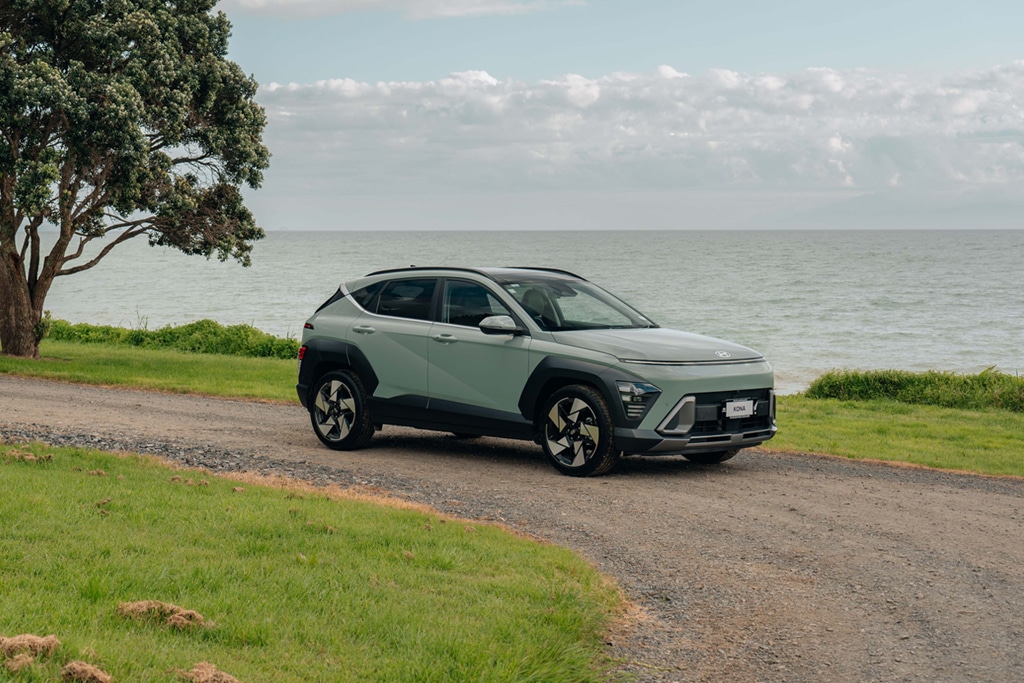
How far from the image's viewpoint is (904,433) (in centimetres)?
1549

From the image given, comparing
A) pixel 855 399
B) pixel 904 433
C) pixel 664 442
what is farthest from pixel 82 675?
pixel 855 399

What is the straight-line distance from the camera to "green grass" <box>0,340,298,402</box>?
1861cm

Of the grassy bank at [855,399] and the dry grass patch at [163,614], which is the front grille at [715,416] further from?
the dry grass patch at [163,614]

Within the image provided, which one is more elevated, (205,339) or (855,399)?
(205,339)

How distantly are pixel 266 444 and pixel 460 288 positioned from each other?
287cm

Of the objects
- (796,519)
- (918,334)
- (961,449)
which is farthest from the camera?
(918,334)

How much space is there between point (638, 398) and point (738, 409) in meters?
1.07

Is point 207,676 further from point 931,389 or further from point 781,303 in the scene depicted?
point 781,303

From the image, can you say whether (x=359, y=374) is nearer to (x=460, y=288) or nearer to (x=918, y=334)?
(x=460, y=288)

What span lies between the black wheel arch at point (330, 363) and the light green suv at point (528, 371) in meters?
0.01

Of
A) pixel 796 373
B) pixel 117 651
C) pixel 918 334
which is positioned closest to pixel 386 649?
pixel 117 651

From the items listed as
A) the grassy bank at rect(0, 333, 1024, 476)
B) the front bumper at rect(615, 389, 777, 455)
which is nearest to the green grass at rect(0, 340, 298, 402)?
the grassy bank at rect(0, 333, 1024, 476)

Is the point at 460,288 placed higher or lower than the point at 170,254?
lower

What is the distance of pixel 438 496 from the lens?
30.2 ft
